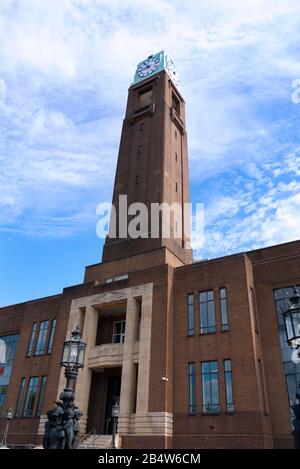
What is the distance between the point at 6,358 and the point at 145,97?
33984 mm

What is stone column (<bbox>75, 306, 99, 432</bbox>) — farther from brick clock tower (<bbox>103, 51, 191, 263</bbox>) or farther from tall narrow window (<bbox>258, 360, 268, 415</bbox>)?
tall narrow window (<bbox>258, 360, 268, 415</bbox>)

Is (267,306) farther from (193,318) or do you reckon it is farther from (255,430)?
(255,430)

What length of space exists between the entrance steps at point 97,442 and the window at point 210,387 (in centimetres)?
588

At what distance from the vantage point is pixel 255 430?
21.1m

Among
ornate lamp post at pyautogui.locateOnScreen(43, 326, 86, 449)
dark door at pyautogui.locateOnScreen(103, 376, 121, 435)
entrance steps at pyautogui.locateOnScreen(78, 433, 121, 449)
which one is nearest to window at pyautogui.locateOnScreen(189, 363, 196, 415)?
entrance steps at pyautogui.locateOnScreen(78, 433, 121, 449)

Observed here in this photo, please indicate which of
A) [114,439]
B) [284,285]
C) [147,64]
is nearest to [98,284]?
[114,439]

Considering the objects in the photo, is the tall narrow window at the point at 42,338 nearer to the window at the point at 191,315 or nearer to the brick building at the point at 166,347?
the brick building at the point at 166,347

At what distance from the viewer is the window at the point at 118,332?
3041cm

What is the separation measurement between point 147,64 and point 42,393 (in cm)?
4133

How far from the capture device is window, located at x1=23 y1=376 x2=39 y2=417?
98.5 feet

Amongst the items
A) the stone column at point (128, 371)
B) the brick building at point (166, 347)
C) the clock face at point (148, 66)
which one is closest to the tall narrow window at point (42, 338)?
the brick building at point (166, 347)

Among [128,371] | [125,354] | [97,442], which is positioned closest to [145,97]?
[125,354]

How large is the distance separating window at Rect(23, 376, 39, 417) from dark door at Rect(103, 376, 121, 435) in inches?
249

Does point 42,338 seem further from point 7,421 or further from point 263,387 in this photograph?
point 263,387
